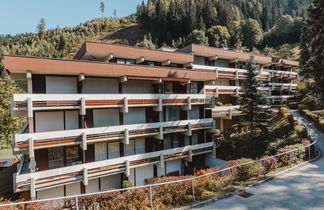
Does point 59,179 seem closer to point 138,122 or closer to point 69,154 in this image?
point 69,154

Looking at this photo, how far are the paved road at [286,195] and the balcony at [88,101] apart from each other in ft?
36.6

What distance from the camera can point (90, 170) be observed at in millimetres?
15219

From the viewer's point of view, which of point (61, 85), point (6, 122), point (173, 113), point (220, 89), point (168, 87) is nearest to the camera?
point (61, 85)

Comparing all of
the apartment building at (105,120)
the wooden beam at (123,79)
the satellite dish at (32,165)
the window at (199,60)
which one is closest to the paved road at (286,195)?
the apartment building at (105,120)

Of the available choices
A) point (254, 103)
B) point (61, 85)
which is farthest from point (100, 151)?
point (254, 103)

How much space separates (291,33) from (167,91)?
85.1 m

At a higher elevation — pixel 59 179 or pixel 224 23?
pixel 224 23

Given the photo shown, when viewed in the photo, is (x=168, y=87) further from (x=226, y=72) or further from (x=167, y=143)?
(x=226, y=72)

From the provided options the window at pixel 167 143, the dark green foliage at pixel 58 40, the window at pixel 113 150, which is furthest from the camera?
the dark green foliage at pixel 58 40

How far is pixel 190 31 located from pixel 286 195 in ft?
249

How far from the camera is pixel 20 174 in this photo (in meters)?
13.4

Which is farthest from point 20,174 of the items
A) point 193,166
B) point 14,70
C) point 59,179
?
point 193,166

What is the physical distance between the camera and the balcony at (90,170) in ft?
42.8

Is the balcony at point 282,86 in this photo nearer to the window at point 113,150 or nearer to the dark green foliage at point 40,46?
the window at point 113,150
